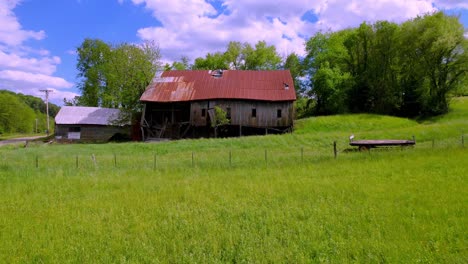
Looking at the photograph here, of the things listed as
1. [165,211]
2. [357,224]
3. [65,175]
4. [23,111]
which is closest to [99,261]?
[165,211]

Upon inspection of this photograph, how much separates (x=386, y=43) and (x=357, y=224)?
4489cm

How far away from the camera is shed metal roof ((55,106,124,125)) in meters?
48.2

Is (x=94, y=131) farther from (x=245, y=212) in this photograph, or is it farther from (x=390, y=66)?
(x=245, y=212)

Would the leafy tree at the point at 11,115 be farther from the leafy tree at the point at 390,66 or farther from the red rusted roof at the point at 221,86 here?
the leafy tree at the point at 390,66

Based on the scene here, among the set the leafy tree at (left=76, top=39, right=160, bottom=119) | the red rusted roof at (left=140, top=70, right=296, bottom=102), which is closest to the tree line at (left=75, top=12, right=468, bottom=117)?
the leafy tree at (left=76, top=39, right=160, bottom=119)

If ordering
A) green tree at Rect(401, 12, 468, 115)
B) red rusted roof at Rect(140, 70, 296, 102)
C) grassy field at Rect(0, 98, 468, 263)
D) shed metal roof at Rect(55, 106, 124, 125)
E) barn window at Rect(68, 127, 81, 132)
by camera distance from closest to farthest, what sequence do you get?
grassy field at Rect(0, 98, 468, 263) → red rusted roof at Rect(140, 70, 296, 102) → green tree at Rect(401, 12, 468, 115) → shed metal roof at Rect(55, 106, 124, 125) → barn window at Rect(68, 127, 81, 132)

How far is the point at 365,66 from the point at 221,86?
78.7 feet

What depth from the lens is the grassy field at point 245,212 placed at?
6023mm

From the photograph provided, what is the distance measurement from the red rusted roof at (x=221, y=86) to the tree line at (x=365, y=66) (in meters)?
6.74

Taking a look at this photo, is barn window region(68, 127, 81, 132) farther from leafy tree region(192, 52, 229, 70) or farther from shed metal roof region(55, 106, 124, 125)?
leafy tree region(192, 52, 229, 70)

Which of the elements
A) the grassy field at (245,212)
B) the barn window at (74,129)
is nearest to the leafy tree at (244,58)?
the barn window at (74,129)

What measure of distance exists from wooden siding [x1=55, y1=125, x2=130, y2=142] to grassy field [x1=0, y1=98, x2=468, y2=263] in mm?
32888

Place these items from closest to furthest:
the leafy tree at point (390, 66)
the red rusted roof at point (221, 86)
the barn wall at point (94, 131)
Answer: the red rusted roof at point (221, 86) < the leafy tree at point (390, 66) < the barn wall at point (94, 131)

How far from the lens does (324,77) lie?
146 ft
